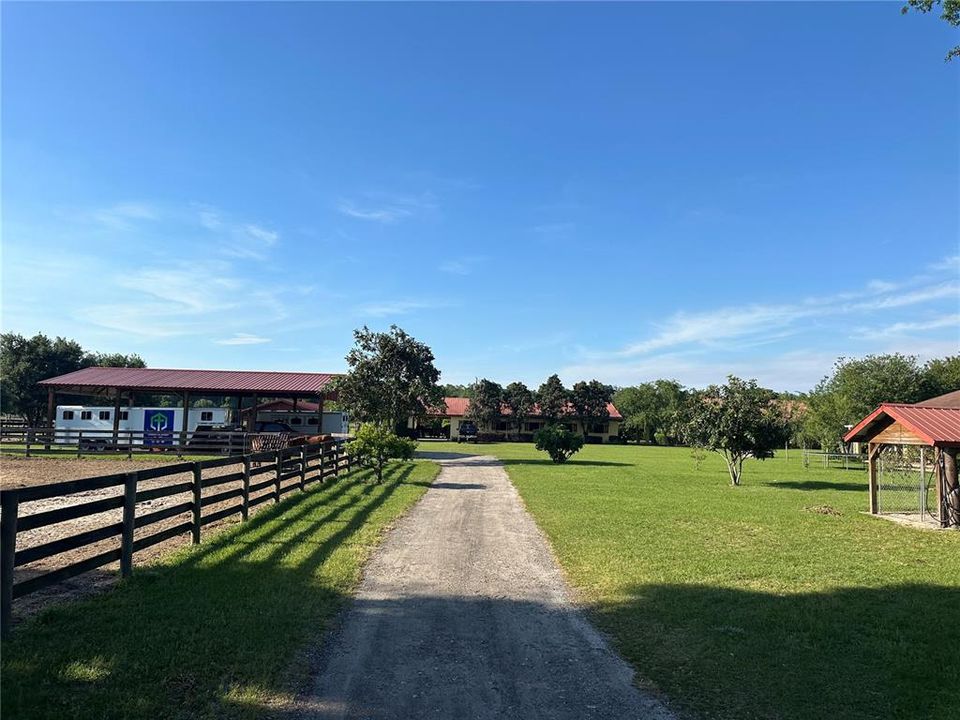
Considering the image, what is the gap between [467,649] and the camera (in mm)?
5508

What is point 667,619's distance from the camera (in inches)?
254

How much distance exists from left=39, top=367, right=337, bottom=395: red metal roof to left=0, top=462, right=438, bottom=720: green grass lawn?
2506 cm

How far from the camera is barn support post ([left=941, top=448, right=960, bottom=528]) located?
14.3 m

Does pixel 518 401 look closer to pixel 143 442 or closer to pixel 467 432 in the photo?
pixel 467 432

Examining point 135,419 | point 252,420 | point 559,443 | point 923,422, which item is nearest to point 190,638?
point 923,422

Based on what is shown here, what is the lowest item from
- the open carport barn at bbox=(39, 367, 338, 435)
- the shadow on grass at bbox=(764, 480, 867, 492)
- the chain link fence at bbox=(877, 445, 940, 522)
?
the shadow on grass at bbox=(764, 480, 867, 492)

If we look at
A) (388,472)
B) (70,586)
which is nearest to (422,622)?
(70,586)

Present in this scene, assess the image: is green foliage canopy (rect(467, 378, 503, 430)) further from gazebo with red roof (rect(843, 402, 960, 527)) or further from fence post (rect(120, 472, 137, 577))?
fence post (rect(120, 472, 137, 577))

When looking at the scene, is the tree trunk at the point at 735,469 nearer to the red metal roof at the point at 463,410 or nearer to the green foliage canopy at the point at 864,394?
the green foliage canopy at the point at 864,394

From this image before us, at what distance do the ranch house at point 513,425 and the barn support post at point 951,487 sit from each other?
58.0 meters

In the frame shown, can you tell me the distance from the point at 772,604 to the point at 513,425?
6948 centimetres

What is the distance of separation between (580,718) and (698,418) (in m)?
23.0

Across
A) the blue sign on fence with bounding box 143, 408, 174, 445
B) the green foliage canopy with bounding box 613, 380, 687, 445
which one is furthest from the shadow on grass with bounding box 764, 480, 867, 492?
the green foliage canopy with bounding box 613, 380, 687, 445

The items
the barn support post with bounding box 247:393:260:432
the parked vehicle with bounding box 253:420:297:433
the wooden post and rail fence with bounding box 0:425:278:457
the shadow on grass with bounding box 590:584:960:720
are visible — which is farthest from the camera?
the parked vehicle with bounding box 253:420:297:433
